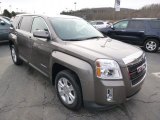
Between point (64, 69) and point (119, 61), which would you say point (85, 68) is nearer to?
point (119, 61)

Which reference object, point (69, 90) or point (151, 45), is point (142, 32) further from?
point (69, 90)

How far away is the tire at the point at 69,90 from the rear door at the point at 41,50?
0.58 metres

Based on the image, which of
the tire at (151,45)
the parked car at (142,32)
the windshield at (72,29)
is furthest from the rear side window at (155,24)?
the windshield at (72,29)

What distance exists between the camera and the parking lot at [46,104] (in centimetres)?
323

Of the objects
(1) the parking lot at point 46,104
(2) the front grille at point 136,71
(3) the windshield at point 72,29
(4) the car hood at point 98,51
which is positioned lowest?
(1) the parking lot at point 46,104

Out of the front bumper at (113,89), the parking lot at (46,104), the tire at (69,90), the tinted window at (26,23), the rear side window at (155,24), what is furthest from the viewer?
the rear side window at (155,24)

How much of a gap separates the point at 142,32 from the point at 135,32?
0.34m

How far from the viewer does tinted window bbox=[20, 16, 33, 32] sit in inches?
193

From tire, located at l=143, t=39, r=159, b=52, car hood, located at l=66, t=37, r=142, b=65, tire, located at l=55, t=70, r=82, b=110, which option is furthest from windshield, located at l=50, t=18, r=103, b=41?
tire, located at l=143, t=39, r=159, b=52

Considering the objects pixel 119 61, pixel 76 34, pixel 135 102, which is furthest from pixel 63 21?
pixel 135 102

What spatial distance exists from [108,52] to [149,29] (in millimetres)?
6616

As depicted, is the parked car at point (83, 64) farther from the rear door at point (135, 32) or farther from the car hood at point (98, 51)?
the rear door at point (135, 32)

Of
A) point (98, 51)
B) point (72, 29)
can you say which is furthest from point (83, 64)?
point (72, 29)

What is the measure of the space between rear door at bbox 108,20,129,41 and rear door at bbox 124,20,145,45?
8.5 inches
